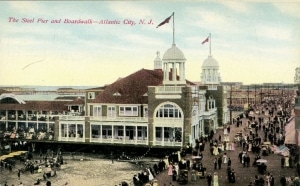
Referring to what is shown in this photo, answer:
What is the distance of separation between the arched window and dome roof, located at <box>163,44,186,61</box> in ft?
8.56

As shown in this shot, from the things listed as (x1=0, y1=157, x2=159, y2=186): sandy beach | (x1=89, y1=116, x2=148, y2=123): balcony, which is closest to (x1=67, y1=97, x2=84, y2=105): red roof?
(x1=89, y1=116, x2=148, y2=123): balcony

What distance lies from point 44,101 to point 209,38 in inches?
397

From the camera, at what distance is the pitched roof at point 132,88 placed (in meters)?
23.1

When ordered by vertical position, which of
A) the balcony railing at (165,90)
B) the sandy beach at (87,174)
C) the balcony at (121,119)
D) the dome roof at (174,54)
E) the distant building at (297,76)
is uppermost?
the dome roof at (174,54)

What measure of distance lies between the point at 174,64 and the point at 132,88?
323 centimetres

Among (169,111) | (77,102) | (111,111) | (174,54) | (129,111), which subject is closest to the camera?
(174,54)

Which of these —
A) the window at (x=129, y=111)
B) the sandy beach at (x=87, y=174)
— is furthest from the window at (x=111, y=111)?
the sandy beach at (x=87, y=174)

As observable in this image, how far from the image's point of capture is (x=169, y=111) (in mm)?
22688

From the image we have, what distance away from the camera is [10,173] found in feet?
72.8

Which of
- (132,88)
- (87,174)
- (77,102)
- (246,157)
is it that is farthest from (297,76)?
(77,102)

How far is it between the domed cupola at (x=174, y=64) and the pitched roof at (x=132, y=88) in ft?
2.65

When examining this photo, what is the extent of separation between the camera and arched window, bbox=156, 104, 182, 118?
2255 cm

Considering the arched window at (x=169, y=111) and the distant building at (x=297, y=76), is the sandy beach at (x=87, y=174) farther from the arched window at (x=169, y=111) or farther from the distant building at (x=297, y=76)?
the distant building at (x=297, y=76)

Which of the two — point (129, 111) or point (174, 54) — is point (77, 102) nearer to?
point (129, 111)
